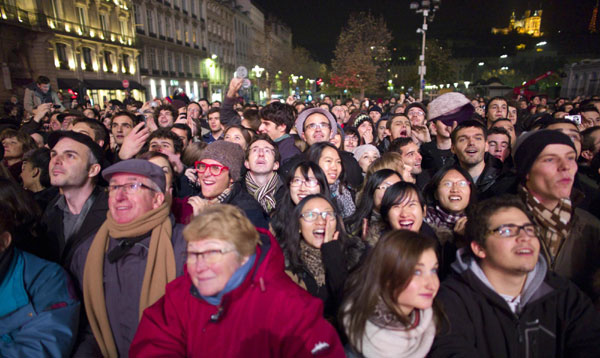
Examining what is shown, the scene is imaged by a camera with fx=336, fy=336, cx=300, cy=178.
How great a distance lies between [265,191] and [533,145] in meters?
2.77

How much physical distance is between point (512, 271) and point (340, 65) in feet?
92.9

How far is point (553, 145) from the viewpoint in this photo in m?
2.94

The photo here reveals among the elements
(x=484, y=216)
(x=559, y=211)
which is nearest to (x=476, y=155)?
(x=559, y=211)

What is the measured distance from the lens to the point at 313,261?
2.82 m

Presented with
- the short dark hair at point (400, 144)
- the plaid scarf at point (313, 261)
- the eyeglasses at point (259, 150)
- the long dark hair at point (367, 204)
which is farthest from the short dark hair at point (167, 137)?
the short dark hair at point (400, 144)

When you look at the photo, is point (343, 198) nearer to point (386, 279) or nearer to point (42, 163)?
point (386, 279)

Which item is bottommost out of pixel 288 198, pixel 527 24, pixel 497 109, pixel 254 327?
pixel 254 327

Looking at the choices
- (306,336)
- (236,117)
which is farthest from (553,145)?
(236,117)

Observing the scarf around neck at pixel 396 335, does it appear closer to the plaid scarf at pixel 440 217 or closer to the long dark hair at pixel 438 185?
the plaid scarf at pixel 440 217

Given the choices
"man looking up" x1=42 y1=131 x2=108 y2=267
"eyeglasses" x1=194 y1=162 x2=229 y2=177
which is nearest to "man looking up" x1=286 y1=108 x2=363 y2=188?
"eyeglasses" x1=194 y1=162 x2=229 y2=177

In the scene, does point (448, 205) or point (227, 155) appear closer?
point (448, 205)

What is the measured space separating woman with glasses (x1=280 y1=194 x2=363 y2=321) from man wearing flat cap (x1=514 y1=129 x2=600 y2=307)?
1.52 metres

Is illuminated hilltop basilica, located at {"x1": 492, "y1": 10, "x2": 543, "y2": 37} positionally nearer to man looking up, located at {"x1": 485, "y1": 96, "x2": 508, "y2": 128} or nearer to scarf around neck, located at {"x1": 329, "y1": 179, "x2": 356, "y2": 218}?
man looking up, located at {"x1": 485, "y1": 96, "x2": 508, "y2": 128}

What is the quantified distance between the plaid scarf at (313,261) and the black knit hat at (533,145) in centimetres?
204
